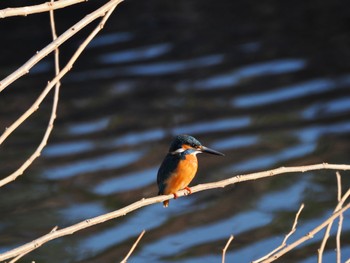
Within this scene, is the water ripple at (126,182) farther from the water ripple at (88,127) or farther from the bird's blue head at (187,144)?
the bird's blue head at (187,144)

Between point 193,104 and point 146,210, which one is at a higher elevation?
point 193,104

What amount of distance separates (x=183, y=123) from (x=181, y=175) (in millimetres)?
3842

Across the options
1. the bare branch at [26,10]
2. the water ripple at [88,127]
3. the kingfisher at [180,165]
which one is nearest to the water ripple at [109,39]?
the water ripple at [88,127]

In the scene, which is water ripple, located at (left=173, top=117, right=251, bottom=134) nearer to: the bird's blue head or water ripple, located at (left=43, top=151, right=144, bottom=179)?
water ripple, located at (left=43, top=151, right=144, bottom=179)

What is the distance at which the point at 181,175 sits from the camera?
3854mm

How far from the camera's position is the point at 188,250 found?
5.91 m

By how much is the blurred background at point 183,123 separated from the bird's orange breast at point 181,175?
6.48 feet

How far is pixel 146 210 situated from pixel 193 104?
1797 millimetres

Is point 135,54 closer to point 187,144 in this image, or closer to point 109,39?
point 109,39

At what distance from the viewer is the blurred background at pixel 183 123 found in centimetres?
614

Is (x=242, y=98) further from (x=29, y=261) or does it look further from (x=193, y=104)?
(x=29, y=261)

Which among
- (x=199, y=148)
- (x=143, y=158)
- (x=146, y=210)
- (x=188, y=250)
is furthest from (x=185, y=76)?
(x=199, y=148)

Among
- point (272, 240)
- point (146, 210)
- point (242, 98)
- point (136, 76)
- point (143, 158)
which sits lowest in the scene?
point (272, 240)

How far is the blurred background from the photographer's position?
20.2ft
